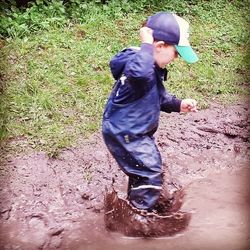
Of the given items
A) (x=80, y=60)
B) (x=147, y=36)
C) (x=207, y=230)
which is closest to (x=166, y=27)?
(x=147, y=36)

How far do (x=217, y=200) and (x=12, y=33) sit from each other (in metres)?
2.24

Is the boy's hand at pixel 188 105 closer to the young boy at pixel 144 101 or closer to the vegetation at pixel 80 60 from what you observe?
the young boy at pixel 144 101

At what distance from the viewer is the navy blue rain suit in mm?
2018

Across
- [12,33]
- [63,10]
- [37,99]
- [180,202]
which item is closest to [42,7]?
[63,10]

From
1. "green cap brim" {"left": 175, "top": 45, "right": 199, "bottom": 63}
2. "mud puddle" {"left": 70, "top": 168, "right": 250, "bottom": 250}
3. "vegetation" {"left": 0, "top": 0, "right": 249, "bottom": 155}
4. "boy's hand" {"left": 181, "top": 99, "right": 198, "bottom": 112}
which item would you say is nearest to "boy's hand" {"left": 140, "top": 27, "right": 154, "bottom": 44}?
"green cap brim" {"left": 175, "top": 45, "right": 199, "bottom": 63}

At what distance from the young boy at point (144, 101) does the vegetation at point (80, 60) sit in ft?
2.44

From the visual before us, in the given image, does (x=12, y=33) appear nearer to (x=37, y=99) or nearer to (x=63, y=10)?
(x=63, y=10)

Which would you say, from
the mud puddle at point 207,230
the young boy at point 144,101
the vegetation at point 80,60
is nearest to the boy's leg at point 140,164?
the young boy at point 144,101

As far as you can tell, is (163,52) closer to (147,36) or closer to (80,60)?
(147,36)

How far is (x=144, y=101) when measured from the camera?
2107 millimetres

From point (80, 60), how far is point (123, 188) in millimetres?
1399

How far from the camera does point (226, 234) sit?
2.19m

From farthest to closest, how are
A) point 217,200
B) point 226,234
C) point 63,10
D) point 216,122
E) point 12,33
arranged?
1. point 63,10
2. point 12,33
3. point 216,122
4. point 217,200
5. point 226,234

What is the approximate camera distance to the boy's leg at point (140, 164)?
216cm
